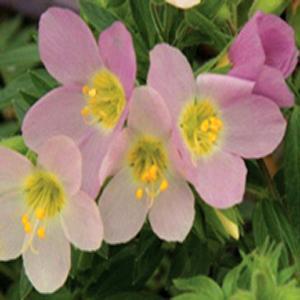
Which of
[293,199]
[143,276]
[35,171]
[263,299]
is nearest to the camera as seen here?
[263,299]

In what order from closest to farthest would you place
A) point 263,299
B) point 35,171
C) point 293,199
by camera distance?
point 263,299 < point 35,171 < point 293,199

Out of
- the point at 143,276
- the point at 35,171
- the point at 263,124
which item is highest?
the point at 263,124

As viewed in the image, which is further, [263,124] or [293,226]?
[293,226]

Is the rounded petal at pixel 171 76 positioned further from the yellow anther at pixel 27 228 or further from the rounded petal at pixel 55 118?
the yellow anther at pixel 27 228

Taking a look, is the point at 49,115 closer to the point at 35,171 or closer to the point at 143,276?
the point at 35,171

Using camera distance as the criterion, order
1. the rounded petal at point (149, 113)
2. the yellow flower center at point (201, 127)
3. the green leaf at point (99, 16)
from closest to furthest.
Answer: the rounded petal at point (149, 113)
the yellow flower center at point (201, 127)
the green leaf at point (99, 16)

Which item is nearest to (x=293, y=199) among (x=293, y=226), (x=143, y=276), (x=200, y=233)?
(x=293, y=226)

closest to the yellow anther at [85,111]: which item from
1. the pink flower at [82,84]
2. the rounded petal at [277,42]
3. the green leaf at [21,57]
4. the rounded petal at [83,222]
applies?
the pink flower at [82,84]
